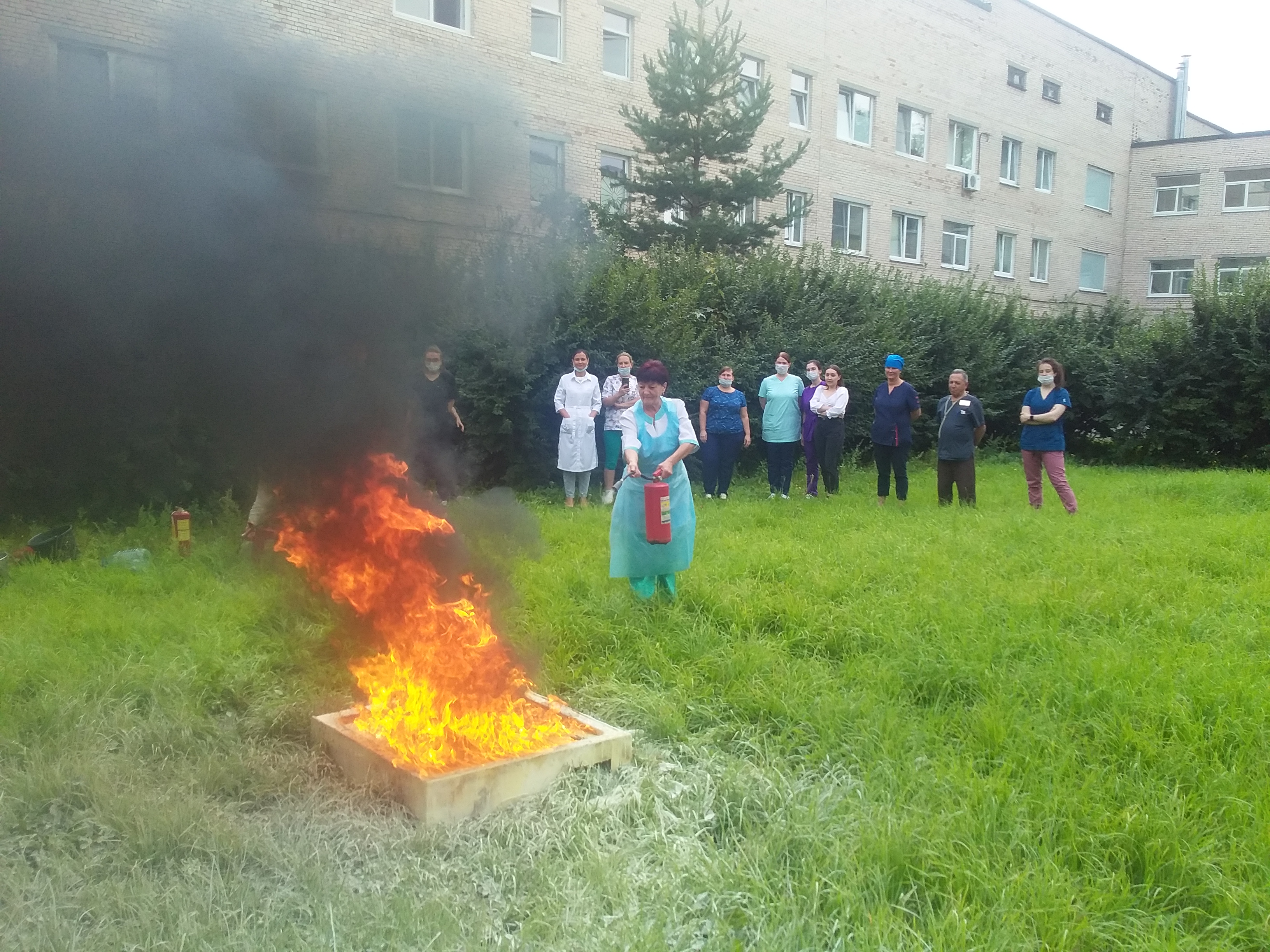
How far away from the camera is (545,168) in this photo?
6.11 meters

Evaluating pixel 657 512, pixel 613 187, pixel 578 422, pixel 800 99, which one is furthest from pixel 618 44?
pixel 657 512

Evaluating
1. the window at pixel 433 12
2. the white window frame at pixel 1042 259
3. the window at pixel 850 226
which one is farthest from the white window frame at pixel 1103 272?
the window at pixel 433 12

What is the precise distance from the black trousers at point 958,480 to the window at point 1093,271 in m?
24.1

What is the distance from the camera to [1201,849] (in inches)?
122

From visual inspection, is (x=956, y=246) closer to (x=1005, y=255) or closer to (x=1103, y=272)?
(x=1005, y=255)

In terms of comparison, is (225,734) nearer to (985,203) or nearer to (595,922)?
(595,922)

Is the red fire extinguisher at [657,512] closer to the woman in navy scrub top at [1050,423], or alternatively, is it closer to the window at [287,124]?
the window at [287,124]

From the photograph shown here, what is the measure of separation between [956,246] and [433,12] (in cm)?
2262

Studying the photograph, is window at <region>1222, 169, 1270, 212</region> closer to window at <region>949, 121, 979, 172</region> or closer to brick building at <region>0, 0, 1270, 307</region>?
brick building at <region>0, 0, 1270, 307</region>

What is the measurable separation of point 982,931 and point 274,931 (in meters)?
2.06

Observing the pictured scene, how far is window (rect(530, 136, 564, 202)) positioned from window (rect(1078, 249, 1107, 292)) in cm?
2874

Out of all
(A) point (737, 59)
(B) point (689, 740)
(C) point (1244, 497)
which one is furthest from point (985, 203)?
(B) point (689, 740)

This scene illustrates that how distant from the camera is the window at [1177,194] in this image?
31.8 m

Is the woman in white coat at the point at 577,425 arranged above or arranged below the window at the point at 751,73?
below
